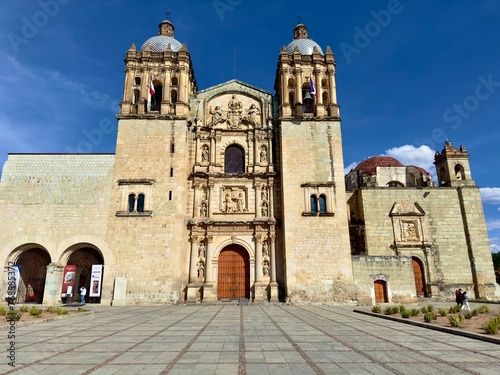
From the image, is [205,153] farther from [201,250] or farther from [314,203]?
[314,203]

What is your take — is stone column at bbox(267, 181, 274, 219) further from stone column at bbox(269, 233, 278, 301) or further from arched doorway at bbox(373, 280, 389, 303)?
arched doorway at bbox(373, 280, 389, 303)

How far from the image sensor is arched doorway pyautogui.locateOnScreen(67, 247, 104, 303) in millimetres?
21141

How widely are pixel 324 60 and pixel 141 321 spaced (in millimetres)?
21902

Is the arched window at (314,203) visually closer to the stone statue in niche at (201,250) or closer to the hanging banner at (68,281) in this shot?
the stone statue in niche at (201,250)

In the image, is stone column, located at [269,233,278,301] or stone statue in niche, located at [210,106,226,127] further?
stone statue in niche, located at [210,106,226,127]

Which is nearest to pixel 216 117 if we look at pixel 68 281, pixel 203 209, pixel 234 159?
pixel 234 159

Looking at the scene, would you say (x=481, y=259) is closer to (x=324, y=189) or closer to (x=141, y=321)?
(x=324, y=189)

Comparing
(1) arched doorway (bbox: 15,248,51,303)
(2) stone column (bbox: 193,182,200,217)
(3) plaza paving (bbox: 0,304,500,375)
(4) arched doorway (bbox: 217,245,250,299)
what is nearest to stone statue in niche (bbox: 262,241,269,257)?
(4) arched doorway (bbox: 217,245,250,299)

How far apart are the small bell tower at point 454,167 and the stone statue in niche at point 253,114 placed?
15.9 m

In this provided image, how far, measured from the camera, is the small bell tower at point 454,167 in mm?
26250

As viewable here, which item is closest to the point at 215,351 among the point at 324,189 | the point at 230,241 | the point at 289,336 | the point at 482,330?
the point at 289,336

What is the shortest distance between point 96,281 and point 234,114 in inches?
569

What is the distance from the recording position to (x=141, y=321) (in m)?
12.0

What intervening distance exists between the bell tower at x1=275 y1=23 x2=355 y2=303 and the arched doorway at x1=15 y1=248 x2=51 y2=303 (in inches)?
603
